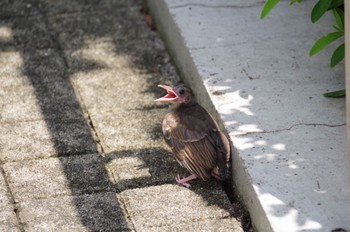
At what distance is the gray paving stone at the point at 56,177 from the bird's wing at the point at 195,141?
1.79ft

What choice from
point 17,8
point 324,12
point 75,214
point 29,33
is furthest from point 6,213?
point 17,8

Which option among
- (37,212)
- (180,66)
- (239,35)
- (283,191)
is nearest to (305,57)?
(239,35)

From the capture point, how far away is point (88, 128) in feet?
22.9

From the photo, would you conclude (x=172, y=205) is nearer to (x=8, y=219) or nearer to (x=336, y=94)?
(x=8, y=219)

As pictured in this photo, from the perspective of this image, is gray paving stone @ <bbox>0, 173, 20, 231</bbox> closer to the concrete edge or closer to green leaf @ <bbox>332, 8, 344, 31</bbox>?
the concrete edge

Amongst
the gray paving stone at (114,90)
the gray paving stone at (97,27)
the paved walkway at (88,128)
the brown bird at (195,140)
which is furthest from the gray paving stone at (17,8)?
the brown bird at (195,140)

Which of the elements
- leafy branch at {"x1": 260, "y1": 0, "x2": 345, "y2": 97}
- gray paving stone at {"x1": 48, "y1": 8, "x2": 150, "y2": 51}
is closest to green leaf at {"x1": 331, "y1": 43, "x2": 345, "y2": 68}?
leafy branch at {"x1": 260, "y1": 0, "x2": 345, "y2": 97}

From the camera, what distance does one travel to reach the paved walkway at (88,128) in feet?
19.7

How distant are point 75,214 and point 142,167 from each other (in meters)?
0.74

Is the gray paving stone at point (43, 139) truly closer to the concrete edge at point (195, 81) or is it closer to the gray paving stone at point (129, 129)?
the gray paving stone at point (129, 129)

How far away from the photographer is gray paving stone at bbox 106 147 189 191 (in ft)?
20.9

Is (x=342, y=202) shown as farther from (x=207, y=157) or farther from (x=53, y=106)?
(x=53, y=106)

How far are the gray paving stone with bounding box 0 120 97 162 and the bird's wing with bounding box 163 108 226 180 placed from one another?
2.19 ft

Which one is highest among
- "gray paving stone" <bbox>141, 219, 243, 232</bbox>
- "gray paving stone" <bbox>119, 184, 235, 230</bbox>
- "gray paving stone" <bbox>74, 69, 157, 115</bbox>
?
"gray paving stone" <bbox>74, 69, 157, 115</bbox>
